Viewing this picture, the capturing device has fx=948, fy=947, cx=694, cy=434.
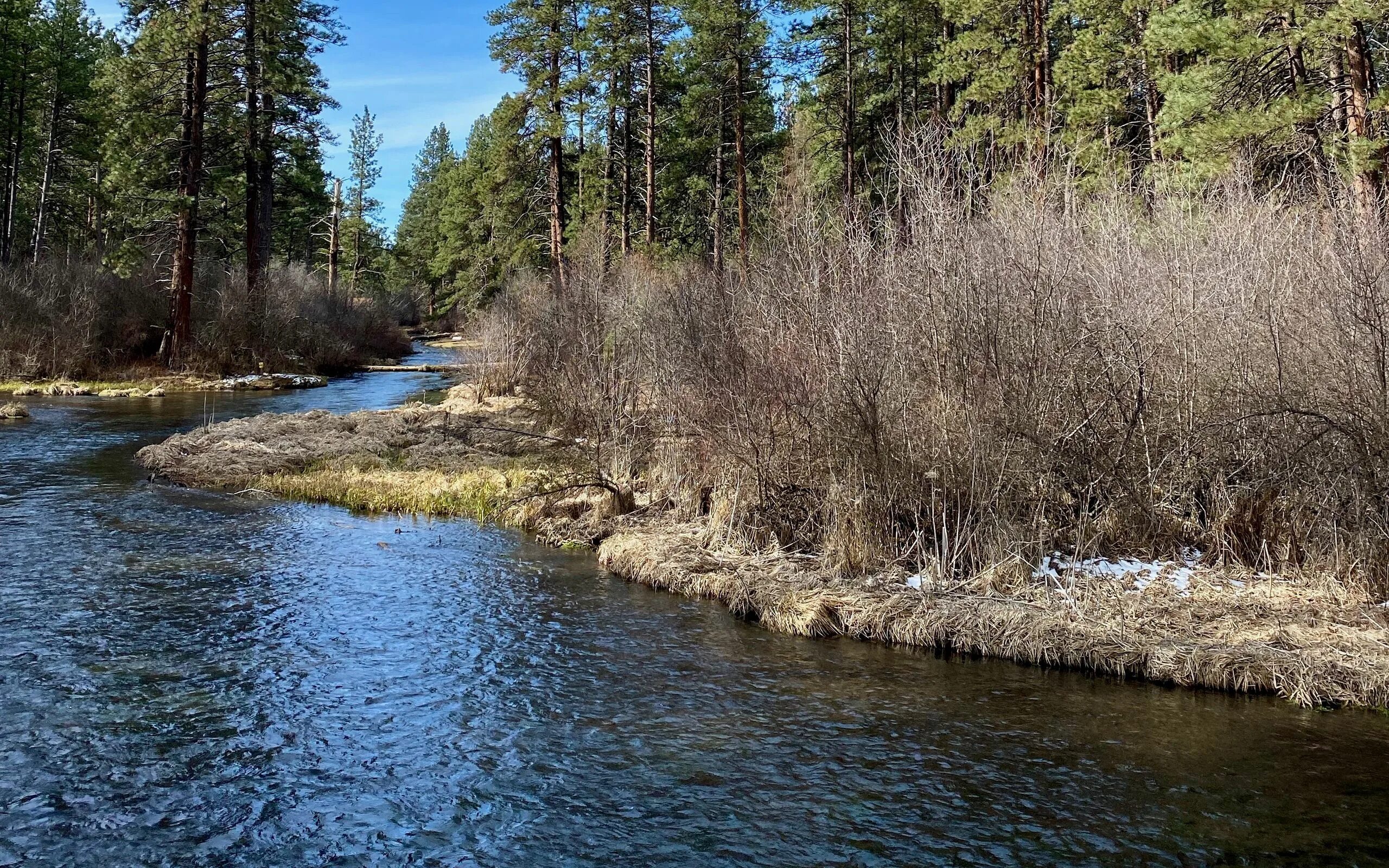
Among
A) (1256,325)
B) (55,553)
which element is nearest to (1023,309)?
(1256,325)

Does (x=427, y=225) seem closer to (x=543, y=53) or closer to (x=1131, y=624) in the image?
(x=543, y=53)

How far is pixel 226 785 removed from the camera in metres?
5.72

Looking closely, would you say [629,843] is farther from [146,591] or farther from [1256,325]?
[1256,325]

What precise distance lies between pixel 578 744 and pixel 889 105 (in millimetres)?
32509

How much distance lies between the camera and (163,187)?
2983 centimetres

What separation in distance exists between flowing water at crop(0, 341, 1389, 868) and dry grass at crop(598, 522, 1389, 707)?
0.72 ft

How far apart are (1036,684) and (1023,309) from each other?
376cm

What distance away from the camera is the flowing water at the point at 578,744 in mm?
Result: 5246

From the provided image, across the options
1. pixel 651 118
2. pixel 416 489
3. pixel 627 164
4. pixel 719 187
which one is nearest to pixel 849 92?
pixel 719 187

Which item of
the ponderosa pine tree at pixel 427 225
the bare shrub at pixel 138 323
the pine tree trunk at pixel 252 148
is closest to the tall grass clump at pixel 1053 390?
the pine tree trunk at pixel 252 148

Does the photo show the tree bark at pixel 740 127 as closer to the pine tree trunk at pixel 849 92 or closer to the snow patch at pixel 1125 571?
the pine tree trunk at pixel 849 92

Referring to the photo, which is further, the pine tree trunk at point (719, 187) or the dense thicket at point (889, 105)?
the pine tree trunk at point (719, 187)

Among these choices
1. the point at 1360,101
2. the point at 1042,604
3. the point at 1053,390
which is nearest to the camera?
the point at 1042,604

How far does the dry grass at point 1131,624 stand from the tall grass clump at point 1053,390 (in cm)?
A: 48
